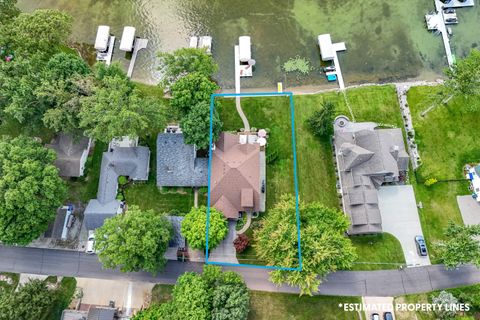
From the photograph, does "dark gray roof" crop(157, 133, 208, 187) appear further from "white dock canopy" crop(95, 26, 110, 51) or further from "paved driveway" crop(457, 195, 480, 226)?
"paved driveway" crop(457, 195, 480, 226)

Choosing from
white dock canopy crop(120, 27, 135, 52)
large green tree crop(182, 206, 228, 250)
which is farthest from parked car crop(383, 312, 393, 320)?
white dock canopy crop(120, 27, 135, 52)

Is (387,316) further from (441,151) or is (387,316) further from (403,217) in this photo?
(441,151)

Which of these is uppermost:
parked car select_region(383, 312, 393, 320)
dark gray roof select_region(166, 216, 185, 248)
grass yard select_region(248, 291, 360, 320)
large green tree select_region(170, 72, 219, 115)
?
large green tree select_region(170, 72, 219, 115)

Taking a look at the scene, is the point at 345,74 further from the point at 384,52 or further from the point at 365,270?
the point at 365,270

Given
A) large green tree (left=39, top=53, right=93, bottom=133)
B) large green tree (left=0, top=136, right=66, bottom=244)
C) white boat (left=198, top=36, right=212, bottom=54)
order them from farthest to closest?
white boat (left=198, top=36, right=212, bottom=54), large green tree (left=39, top=53, right=93, bottom=133), large green tree (left=0, top=136, right=66, bottom=244)

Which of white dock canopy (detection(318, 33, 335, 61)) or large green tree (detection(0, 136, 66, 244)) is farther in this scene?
white dock canopy (detection(318, 33, 335, 61))
